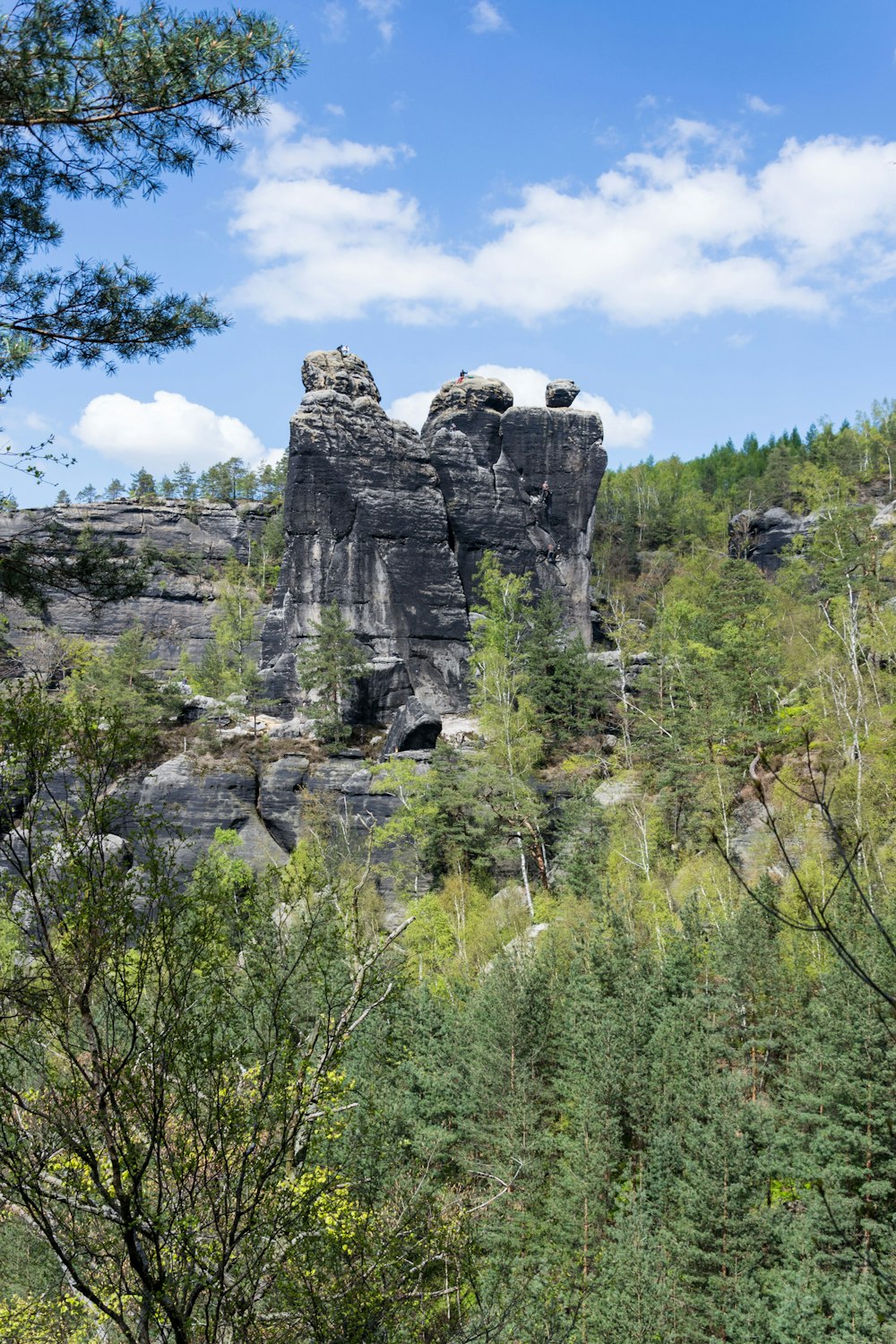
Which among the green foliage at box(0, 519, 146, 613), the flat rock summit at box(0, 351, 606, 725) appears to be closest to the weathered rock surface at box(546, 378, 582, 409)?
the flat rock summit at box(0, 351, 606, 725)

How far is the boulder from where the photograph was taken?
123 feet

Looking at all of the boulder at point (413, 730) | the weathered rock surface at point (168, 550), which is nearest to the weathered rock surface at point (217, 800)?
the boulder at point (413, 730)

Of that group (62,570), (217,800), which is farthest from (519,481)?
(62,570)

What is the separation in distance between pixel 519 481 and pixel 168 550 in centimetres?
2306

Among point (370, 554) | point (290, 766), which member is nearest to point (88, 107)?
point (290, 766)

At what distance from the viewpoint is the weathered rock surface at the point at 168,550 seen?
59000 millimetres

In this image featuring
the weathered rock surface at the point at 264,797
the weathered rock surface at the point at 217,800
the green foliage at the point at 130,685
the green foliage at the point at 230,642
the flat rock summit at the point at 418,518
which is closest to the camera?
the weathered rock surface at the point at 264,797

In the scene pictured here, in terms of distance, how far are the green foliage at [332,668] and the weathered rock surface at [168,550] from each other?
18.8 m

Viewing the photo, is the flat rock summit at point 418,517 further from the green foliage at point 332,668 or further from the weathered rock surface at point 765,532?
the weathered rock surface at point 765,532

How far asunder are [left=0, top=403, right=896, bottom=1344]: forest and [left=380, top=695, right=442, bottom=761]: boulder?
224 cm

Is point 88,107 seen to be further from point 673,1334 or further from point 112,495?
point 112,495

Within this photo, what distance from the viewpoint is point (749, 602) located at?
39.1 meters

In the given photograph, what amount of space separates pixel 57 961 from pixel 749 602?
38.0 m

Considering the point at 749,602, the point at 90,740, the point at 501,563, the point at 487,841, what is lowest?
the point at 487,841
